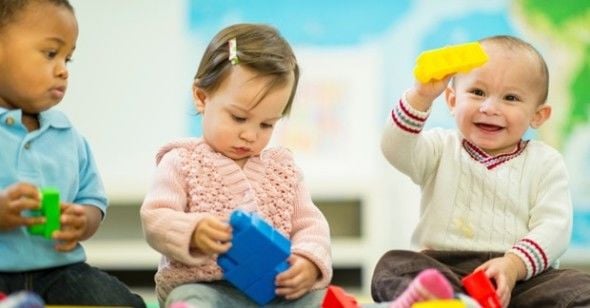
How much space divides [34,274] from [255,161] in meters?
0.38

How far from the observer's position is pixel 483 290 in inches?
48.2

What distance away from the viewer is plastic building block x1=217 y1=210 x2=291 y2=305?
3.70 feet

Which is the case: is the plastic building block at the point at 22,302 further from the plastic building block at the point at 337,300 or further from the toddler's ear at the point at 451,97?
the toddler's ear at the point at 451,97

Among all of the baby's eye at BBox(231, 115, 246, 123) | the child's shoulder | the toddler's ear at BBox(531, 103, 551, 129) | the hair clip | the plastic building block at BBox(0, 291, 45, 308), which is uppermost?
the hair clip

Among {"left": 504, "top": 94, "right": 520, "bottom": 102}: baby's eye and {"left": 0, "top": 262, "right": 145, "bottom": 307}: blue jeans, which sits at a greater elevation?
{"left": 504, "top": 94, "right": 520, "bottom": 102}: baby's eye

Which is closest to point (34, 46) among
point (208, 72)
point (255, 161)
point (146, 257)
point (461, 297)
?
point (208, 72)

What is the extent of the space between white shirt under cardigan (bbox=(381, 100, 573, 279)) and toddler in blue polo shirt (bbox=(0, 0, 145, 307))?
19.8 inches

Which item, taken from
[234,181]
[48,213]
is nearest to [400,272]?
[234,181]

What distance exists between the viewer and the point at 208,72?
4.42ft

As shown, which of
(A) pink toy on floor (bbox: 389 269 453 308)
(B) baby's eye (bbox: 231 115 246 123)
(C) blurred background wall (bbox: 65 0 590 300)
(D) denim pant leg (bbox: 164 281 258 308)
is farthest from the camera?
(C) blurred background wall (bbox: 65 0 590 300)

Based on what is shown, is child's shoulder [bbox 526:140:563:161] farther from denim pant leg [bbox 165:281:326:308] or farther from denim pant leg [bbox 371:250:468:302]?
denim pant leg [bbox 165:281:326:308]

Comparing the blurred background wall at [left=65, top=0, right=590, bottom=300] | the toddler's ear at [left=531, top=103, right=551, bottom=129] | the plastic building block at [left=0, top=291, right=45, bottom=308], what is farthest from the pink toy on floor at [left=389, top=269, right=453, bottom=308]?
the blurred background wall at [left=65, top=0, right=590, bottom=300]

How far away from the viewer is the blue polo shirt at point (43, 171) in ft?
3.99

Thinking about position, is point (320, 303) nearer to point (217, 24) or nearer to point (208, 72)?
point (208, 72)
